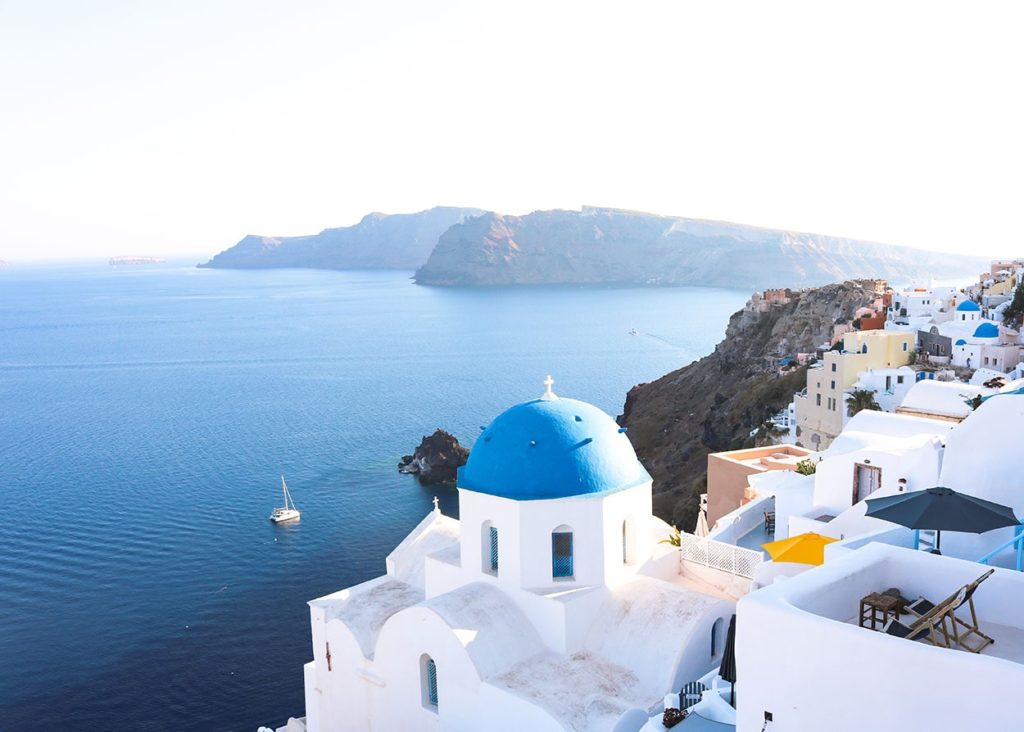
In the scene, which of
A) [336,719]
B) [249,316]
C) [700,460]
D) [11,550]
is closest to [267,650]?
[336,719]

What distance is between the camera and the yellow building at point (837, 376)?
37094 millimetres

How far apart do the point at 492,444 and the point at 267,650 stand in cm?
2032

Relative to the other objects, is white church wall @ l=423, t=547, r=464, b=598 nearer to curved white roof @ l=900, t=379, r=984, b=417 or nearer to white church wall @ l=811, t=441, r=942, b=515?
white church wall @ l=811, t=441, r=942, b=515

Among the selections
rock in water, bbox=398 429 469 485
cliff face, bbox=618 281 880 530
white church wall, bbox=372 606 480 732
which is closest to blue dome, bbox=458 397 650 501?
white church wall, bbox=372 606 480 732

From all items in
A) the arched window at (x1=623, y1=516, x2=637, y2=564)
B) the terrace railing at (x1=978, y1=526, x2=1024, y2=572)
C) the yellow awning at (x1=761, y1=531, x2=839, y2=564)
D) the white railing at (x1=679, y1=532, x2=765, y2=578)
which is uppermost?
the terrace railing at (x1=978, y1=526, x2=1024, y2=572)

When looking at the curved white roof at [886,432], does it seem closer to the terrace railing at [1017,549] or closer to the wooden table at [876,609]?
the terrace railing at [1017,549]

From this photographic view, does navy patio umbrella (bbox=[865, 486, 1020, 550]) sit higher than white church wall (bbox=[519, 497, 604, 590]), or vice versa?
navy patio umbrella (bbox=[865, 486, 1020, 550])

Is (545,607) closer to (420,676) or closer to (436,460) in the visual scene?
(420,676)

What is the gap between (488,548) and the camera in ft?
51.5

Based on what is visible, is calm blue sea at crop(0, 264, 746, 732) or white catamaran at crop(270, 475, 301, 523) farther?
white catamaran at crop(270, 475, 301, 523)

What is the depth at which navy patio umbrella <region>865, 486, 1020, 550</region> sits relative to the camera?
9500 mm

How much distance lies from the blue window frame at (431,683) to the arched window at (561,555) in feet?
9.38

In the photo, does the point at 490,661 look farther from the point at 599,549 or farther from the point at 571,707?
the point at 599,549

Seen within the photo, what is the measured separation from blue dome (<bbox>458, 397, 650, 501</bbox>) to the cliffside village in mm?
41
